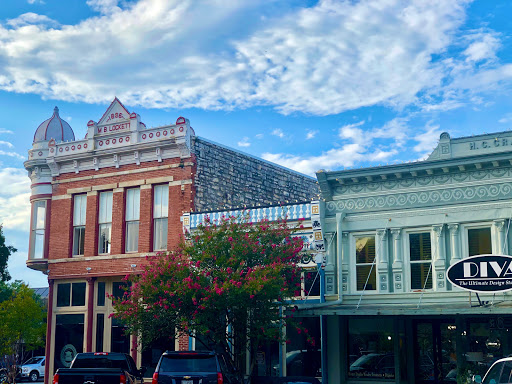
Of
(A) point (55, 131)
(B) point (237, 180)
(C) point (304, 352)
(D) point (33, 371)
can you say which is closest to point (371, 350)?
(C) point (304, 352)

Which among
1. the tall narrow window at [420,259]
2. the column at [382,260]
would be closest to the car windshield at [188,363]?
the column at [382,260]

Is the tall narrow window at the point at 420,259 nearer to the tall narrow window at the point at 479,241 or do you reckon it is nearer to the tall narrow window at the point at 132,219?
the tall narrow window at the point at 479,241

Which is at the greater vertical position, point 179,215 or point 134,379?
point 179,215

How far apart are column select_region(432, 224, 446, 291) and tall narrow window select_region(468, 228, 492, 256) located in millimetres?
807

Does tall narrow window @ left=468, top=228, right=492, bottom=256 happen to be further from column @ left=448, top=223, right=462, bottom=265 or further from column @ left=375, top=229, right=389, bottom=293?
column @ left=375, top=229, right=389, bottom=293

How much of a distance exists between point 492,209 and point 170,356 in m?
10.3

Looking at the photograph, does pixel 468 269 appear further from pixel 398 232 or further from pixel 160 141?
pixel 160 141

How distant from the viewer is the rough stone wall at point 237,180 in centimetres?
2811

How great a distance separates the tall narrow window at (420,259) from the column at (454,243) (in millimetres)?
725

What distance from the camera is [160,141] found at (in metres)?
28.0

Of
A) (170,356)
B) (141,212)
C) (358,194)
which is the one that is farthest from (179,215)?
(170,356)

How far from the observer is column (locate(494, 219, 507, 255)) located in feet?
65.5

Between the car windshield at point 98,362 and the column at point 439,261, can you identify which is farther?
the column at point 439,261

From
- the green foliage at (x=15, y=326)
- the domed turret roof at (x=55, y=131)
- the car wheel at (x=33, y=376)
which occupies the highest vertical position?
the domed turret roof at (x=55, y=131)
